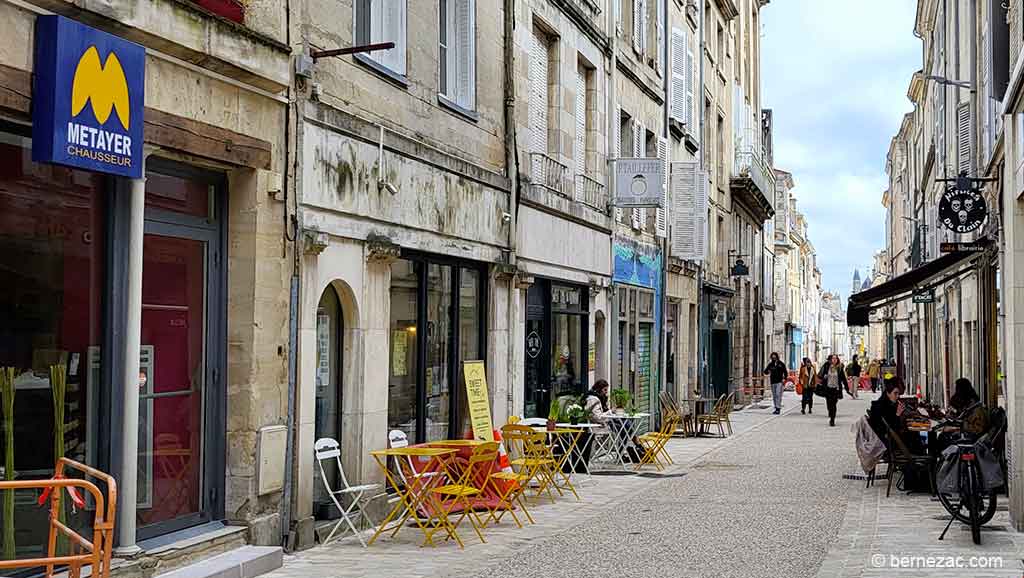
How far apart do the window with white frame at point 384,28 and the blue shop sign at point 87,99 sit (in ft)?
13.0

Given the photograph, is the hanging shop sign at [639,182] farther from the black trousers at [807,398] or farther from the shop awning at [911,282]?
the black trousers at [807,398]

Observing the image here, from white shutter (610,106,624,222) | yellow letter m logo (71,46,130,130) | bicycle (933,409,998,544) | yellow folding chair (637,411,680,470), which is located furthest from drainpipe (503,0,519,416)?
yellow letter m logo (71,46,130,130)

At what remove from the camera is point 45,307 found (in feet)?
24.9

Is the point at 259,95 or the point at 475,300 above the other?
the point at 259,95

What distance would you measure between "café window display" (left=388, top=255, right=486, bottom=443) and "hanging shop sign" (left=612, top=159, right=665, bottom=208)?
20.1 ft

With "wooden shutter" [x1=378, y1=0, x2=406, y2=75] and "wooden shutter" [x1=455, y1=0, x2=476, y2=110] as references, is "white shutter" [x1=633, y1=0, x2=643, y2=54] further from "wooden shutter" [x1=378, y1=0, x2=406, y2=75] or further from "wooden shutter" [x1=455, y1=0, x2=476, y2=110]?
"wooden shutter" [x1=378, y1=0, x2=406, y2=75]

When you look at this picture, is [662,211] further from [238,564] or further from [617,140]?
[238,564]

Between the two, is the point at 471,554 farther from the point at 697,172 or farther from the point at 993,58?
the point at 697,172

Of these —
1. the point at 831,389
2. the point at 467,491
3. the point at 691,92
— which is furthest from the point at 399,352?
the point at 831,389

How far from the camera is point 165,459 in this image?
29.1 feet

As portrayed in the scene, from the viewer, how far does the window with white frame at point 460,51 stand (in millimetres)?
14133

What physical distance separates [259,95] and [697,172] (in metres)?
17.9

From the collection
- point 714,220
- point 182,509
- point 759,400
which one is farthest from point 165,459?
point 759,400

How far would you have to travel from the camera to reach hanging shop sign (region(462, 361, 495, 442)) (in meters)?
14.0
